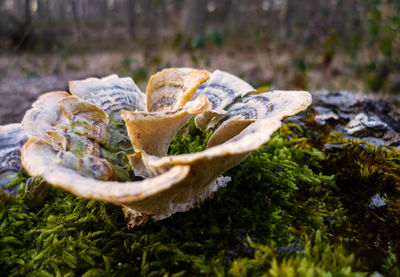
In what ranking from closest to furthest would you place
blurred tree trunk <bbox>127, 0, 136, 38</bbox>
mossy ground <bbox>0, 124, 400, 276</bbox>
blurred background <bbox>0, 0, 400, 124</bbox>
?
mossy ground <bbox>0, 124, 400, 276</bbox> < blurred background <bbox>0, 0, 400, 124</bbox> < blurred tree trunk <bbox>127, 0, 136, 38</bbox>

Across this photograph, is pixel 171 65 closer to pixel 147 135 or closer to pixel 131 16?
pixel 131 16

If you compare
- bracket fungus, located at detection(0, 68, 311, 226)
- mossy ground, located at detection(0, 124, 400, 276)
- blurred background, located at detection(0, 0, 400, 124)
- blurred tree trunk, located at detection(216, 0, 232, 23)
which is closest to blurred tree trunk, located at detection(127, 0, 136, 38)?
blurred background, located at detection(0, 0, 400, 124)

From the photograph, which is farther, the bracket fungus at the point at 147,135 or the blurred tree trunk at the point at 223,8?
the blurred tree trunk at the point at 223,8

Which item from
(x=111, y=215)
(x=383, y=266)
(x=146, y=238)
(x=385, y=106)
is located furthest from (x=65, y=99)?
(x=385, y=106)

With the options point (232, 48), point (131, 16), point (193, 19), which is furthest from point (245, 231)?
point (131, 16)

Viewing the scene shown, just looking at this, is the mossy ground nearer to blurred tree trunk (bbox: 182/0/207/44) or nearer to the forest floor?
the forest floor

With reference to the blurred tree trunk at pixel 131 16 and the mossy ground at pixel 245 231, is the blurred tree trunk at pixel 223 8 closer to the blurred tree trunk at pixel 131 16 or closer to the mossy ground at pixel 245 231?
the blurred tree trunk at pixel 131 16

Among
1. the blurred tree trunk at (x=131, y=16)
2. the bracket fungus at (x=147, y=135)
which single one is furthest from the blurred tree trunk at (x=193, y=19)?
the bracket fungus at (x=147, y=135)

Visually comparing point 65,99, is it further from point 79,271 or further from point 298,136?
point 298,136
